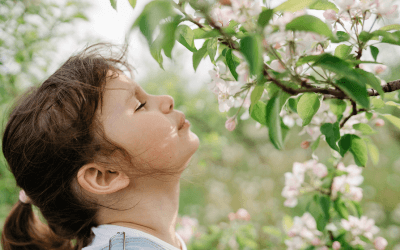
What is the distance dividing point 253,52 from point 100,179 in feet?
2.38

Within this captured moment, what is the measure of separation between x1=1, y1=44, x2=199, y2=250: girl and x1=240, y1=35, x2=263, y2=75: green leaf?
0.56 metres

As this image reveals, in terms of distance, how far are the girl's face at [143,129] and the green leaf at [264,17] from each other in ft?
1.77

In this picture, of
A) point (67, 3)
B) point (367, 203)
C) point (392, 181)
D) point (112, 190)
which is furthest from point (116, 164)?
point (392, 181)

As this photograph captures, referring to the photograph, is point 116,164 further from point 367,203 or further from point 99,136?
point 367,203

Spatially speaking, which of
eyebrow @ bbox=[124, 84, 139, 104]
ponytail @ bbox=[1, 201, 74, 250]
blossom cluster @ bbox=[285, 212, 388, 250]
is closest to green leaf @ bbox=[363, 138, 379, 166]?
blossom cluster @ bbox=[285, 212, 388, 250]

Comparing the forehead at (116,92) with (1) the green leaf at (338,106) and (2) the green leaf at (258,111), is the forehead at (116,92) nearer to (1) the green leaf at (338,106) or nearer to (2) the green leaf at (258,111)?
(2) the green leaf at (258,111)

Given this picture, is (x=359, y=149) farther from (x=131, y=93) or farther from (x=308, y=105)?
(x=131, y=93)

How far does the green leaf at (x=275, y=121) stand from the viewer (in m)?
0.49

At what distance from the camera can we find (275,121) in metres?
0.50

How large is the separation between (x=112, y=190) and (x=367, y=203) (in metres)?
3.75

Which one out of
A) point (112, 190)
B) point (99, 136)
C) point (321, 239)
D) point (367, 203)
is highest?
point (99, 136)

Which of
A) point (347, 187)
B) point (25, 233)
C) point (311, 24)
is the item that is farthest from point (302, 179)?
point (25, 233)

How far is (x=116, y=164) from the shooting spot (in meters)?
0.91

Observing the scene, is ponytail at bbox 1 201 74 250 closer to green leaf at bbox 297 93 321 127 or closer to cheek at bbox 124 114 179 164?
cheek at bbox 124 114 179 164
